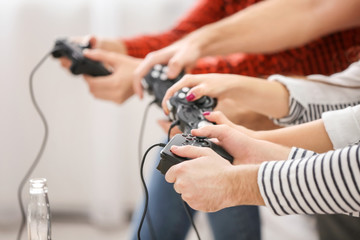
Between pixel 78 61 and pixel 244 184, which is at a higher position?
pixel 78 61

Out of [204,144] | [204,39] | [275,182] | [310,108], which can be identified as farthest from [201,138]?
[204,39]

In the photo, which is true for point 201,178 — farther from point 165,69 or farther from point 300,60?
point 300,60

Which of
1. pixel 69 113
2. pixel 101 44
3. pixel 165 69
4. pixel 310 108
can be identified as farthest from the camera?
pixel 69 113

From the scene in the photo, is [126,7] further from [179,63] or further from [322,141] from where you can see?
[322,141]

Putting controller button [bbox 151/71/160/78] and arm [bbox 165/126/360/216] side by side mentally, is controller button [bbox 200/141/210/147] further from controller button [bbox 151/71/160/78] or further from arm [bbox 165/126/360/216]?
controller button [bbox 151/71/160/78]

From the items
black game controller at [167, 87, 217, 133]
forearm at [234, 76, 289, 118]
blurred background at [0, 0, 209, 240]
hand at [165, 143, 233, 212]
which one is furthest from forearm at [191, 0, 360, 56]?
→ blurred background at [0, 0, 209, 240]

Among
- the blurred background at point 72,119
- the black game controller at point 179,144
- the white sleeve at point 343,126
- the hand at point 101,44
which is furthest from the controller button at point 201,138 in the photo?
the blurred background at point 72,119

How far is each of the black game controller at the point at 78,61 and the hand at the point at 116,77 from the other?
0.04 ft

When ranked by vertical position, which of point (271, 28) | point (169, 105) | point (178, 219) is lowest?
point (178, 219)

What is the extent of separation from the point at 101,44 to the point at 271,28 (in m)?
0.44

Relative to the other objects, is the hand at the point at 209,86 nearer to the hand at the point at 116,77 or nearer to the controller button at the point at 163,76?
the controller button at the point at 163,76

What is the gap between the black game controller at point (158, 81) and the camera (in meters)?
1.00

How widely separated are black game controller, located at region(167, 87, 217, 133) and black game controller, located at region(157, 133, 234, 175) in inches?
2.7

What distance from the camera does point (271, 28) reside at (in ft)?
3.69
